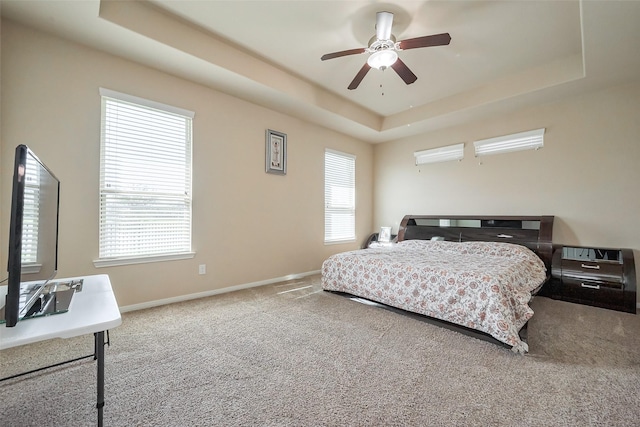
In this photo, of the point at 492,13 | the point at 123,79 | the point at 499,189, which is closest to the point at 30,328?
the point at 123,79

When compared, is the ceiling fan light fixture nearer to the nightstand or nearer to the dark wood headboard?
the dark wood headboard

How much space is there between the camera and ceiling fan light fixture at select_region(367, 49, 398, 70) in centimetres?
248

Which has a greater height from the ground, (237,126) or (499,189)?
(237,126)

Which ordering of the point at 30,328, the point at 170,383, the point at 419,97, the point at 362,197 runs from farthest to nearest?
1. the point at 362,197
2. the point at 419,97
3. the point at 170,383
4. the point at 30,328

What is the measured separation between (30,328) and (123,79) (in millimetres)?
2738

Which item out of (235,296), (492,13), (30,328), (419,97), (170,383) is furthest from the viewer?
(419,97)

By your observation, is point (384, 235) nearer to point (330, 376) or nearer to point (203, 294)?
point (203, 294)

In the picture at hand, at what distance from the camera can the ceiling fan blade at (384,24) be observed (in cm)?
229

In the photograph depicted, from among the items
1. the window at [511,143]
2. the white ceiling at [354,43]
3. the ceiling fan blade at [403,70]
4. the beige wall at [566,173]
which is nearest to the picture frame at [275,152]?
the white ceiling at [354,43]

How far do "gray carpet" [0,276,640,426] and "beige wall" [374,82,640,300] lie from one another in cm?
139

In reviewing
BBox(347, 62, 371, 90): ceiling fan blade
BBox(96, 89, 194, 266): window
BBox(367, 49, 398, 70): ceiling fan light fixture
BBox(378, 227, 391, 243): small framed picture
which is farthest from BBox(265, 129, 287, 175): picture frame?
BBox(378, 227, 391, 243): small framed picture

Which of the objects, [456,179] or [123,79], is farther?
[456,179]

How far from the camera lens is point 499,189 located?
421 centimetres

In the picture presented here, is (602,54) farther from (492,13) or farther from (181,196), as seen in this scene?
(181,196)
